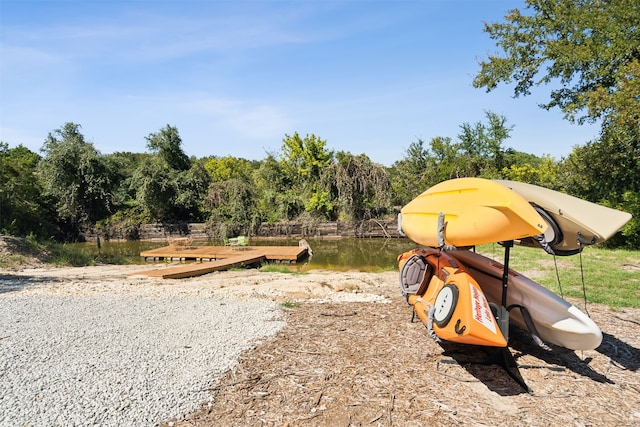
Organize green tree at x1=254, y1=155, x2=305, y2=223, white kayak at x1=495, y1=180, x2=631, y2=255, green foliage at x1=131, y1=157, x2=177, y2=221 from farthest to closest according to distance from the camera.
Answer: green foliage at x1=131, y1=157, x2=177, y2=221 → green tree at x1=254, y1=155, x2=305, y2=223 → white kayak at x1=495, y1=180, x2=631, y2=255

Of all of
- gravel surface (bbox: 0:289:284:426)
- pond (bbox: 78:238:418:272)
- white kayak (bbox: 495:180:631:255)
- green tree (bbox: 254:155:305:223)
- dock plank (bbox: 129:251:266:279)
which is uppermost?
green tree (bbox: 254:155:305:223)

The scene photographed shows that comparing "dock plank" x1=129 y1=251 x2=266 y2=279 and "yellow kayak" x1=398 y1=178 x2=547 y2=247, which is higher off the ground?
"yellow kayak" x1=398 y1=178 x2=547 y2=247

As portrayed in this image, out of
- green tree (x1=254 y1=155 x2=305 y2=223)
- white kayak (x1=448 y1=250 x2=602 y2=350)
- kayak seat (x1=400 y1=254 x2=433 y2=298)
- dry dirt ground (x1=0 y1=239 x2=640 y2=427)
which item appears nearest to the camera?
dry dirt ground (x1=0 y1=239 x2=640 y2=427)

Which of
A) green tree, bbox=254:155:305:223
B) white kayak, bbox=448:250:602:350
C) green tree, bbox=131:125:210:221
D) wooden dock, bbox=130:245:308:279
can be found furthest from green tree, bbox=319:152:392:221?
white kayak, bbox=448:250:602:350

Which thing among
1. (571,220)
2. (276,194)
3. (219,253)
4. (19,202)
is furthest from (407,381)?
(19,202)

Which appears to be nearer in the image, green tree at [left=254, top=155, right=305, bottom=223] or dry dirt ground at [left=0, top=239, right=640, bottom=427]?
dry dirt ground at [left=0, top=239, right=640, bottom=427]

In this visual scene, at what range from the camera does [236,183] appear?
2372cm

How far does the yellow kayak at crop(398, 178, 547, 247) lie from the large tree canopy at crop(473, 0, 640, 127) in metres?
9.39

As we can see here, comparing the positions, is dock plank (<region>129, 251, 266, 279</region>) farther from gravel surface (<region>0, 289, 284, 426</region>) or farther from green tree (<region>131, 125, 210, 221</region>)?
green tree (<region>131, 125, 210, 221</region>)

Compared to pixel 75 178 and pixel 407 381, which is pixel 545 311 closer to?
pixel 407 381

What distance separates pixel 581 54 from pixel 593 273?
827 centimetres

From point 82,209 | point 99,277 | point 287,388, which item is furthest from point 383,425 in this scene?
point 82,209

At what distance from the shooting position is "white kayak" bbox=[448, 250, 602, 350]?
334 centimetres

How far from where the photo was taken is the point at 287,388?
3.21 m
